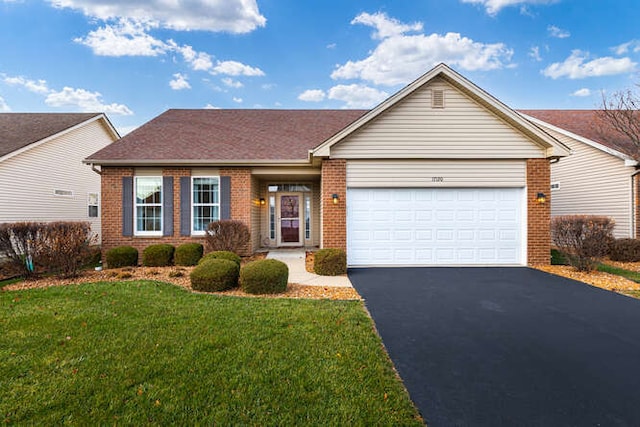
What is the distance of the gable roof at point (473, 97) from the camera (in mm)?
7586

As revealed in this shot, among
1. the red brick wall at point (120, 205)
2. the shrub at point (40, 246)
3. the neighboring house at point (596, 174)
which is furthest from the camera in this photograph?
the neighboring house at point (596, 174)

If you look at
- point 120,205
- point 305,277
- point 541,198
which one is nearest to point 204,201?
point 120,205

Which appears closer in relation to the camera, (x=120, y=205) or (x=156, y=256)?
(x=156, y=256)

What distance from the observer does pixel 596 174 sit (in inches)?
430

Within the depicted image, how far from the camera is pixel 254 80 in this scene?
55.5 feet

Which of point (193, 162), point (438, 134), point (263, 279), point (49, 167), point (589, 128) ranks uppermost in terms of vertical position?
point (589, 128)

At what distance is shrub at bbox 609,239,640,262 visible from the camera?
344 inches

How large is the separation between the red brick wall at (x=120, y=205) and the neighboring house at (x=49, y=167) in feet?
14.8

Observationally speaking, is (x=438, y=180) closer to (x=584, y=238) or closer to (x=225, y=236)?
(x=584, y=238)

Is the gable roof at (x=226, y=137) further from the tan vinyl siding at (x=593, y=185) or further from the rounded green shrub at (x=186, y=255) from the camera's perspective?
the tan vinyl siding at (x=593, y=185)

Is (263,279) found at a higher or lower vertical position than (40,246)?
lower

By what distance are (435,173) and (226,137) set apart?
24.8ft

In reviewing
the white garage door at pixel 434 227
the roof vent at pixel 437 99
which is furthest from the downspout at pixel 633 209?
the roof vent at pixel 437 99

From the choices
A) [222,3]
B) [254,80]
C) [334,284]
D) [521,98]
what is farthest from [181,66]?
[521,98]
